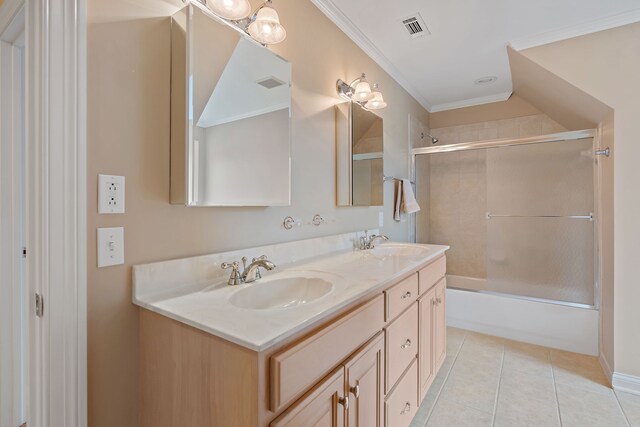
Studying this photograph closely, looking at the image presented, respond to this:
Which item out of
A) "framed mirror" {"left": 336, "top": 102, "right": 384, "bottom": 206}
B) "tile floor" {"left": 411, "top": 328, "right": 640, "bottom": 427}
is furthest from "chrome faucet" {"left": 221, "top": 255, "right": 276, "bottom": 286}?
"tile floor" {"left": 411, "top": 328, "right": 640, "bottom": 427}

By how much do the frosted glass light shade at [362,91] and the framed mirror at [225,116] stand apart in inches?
27.4

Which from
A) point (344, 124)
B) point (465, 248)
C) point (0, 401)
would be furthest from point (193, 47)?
point (465, 248)

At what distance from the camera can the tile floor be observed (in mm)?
1612

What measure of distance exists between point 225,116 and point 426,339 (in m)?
1.57

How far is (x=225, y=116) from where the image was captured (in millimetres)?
1172

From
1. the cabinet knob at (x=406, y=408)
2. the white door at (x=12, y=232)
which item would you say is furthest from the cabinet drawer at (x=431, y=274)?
the white door at (x=12, y=232)

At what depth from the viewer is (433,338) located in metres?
1.82

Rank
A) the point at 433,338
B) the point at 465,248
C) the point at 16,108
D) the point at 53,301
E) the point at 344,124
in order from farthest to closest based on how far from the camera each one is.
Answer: the point at 465,248 < the point at 344,124 < the point at 433,338 < the point at 16,108 < the point at 53,301

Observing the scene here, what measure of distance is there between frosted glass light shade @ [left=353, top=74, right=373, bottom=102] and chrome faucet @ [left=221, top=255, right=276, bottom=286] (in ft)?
4.56

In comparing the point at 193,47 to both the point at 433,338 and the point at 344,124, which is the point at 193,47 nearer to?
the point at 344,124

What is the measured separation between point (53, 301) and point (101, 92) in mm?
603

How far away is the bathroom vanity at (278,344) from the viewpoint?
2.32ft

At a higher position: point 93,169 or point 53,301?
point 93,169

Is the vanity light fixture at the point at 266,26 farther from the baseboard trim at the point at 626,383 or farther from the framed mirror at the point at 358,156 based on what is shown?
the baseboard trim at the point at 626,383
